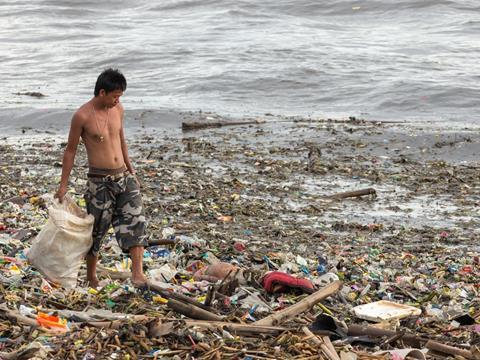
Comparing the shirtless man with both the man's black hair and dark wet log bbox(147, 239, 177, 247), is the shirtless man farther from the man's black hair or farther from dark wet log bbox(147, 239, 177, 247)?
dark wet log bbox(147, 239, 177, 247)

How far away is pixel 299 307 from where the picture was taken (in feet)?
19.0

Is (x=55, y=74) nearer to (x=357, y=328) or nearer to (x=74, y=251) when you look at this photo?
(x=74, y=251)

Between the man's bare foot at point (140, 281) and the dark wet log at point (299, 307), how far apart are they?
1217 millimetres

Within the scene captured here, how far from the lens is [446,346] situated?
533cm

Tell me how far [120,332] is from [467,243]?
538 centimetres

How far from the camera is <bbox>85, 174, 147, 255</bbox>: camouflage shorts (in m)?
6.58

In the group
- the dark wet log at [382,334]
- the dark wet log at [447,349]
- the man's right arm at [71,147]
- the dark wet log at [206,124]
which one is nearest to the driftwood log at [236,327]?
the dark wet log at [382,334]

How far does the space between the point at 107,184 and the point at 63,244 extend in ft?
1.83

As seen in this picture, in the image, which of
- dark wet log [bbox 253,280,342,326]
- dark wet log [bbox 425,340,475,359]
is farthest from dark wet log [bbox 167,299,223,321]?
dark wet log [bbox 425,340,475,359]

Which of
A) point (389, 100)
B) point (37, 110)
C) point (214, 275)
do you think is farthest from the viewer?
point (389, 100)

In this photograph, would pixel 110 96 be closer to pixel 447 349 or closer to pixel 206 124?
pixel 447 349

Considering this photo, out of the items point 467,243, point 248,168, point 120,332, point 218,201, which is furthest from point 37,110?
point 120,332

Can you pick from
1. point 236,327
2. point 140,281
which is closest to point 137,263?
point 140,281

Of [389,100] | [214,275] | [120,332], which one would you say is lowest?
[389,100]
